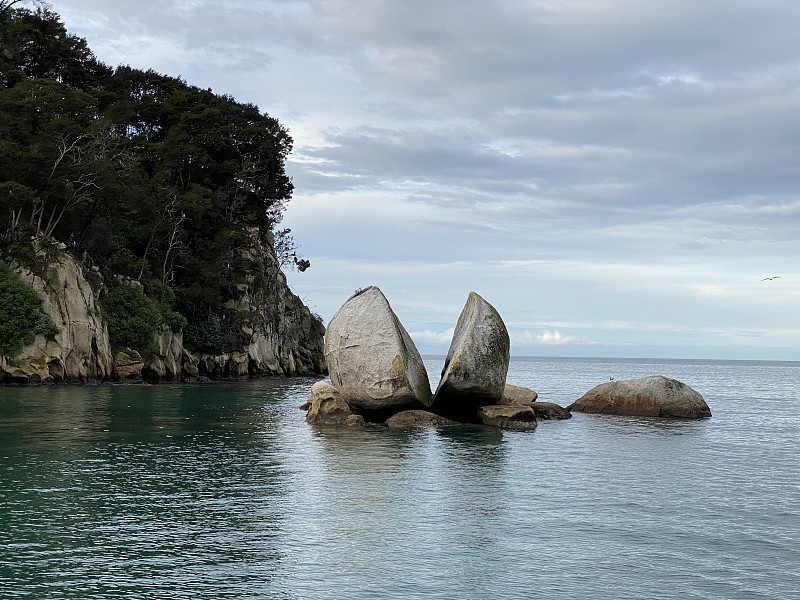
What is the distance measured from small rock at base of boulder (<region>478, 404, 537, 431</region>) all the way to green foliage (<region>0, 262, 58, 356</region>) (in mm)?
31658

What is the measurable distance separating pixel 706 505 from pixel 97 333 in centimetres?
4761

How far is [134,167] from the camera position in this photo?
206 feet

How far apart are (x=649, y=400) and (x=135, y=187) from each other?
41.2 m

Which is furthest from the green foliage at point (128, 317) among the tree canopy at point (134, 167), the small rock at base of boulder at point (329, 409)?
the small rock at base of boulder at point (329, 409)

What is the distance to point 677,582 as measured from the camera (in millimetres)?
13273

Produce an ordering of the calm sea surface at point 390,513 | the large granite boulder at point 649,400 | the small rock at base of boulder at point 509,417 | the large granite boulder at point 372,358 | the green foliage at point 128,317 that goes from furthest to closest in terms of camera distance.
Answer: the green foliage at point 128,317, the large granite boulder at point 649,400, the small rock at base of boulder at point 509,417, the large granite boulder at point 372,358, the calm sea surface at point 390,513

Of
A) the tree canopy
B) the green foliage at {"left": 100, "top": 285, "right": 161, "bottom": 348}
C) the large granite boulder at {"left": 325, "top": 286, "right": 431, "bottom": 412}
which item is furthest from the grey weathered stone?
the large granite boulder at {"left": 325, "top": 286, "right": 431, "bottom": 412}

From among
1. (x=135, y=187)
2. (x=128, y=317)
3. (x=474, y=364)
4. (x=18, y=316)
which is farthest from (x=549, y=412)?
(x=135, y=187)

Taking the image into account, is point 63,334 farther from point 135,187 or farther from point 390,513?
point 390,513

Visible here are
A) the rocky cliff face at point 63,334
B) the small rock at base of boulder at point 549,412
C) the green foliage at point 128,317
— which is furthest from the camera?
the green foliage at point 128,317

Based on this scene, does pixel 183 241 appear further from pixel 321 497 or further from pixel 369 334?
pixel 321 497

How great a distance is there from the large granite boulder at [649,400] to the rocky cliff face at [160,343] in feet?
111

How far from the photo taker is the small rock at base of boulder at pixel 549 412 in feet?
129

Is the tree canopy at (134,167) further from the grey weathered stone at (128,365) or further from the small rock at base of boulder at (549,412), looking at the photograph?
the small rock at base of boulder at (549,412)
